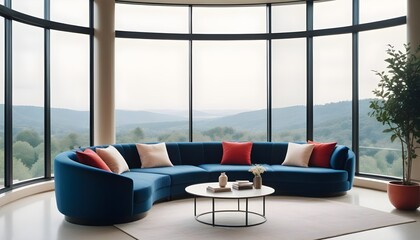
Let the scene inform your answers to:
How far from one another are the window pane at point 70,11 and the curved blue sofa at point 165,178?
2.38 m

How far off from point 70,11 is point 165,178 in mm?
3468

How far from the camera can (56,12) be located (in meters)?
7.35

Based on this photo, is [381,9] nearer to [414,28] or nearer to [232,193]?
[414,28]

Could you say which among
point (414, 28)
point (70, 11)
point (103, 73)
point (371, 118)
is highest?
point (70, 11)

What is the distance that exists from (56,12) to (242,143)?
3784 millimetres

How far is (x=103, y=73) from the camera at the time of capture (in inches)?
299

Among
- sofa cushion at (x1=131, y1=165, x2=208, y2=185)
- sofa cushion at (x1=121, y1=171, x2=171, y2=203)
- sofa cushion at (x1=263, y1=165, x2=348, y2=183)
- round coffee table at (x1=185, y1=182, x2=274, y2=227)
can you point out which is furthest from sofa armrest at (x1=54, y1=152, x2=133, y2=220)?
sofa cushion at (x1=263, y1=165, x2=348, y2=183)

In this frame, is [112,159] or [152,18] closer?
[112,159]

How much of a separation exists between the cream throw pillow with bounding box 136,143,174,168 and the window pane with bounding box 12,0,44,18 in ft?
8.56

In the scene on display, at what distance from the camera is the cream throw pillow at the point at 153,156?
22.4 feet

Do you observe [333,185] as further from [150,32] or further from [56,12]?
[56,12]

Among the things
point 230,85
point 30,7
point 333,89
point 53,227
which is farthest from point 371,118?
point 30,7

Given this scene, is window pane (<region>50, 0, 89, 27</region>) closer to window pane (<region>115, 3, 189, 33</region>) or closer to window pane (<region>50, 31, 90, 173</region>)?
window pane (<region>50, 31, 90, 173</region>)

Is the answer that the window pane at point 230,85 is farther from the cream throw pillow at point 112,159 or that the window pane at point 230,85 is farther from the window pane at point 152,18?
the cream throw pillow at point 112,159
